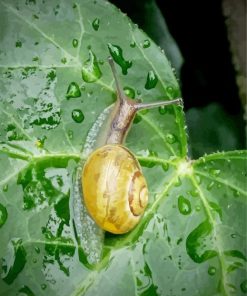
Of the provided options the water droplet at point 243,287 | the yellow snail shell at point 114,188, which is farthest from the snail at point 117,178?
the water droplet at point 243,287

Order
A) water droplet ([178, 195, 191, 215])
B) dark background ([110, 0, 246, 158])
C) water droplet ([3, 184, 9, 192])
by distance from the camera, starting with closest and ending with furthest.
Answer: water droplet ([3, 184, 9, 192]) < water droplet ([178, 195, 191, 215]) < dark background ([110, 0, 246, 158])

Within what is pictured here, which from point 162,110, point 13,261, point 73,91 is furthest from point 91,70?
point 13,261

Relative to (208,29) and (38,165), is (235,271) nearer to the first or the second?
(38,165)

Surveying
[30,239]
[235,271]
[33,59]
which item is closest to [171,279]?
[235,271]

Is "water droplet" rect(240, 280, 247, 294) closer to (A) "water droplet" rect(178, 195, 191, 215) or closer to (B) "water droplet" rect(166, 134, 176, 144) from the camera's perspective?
(A) "water droplet" rect(178, 195, 191, 215)

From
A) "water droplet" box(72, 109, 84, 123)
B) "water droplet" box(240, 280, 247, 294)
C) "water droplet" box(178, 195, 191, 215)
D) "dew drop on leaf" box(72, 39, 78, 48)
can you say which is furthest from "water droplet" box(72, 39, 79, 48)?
"water droplet" box(240, 280, 247, 294)

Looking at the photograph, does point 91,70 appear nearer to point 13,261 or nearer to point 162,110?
point 162,110
